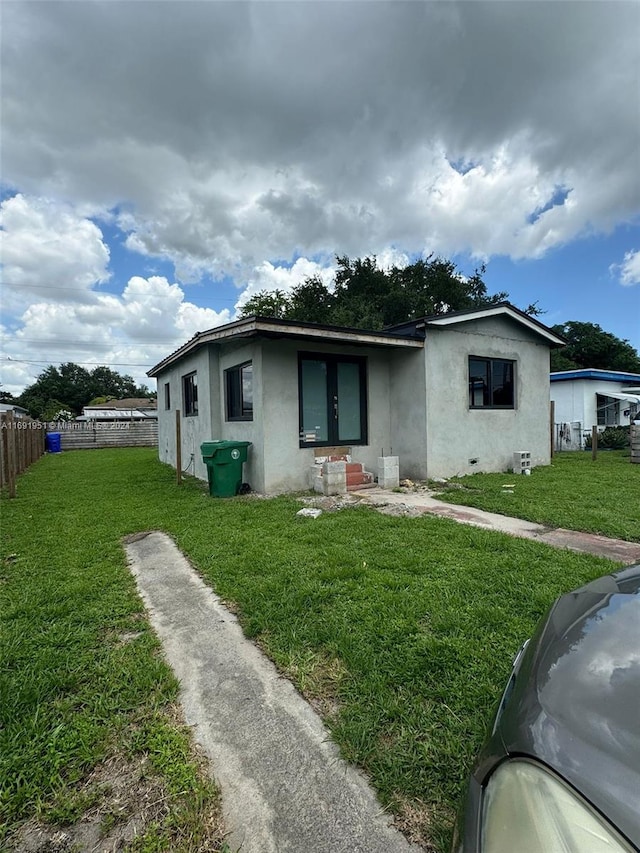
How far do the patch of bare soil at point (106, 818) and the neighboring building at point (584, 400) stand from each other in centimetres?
1635

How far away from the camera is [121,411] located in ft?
141

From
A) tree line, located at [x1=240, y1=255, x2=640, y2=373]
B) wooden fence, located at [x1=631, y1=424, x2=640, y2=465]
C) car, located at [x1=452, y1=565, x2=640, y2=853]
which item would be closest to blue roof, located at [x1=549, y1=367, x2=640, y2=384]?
wooden fence, located at [x1=631, y1=424, x2=640, y2=465]

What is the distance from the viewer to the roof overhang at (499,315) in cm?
816

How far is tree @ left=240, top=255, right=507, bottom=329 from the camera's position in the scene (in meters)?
25.3

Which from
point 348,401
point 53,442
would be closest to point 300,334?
point 348,401

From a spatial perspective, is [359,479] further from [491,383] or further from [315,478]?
[491,383]

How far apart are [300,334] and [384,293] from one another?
Answer: 21.5m

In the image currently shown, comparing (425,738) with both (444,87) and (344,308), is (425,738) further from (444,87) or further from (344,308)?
(344,308)

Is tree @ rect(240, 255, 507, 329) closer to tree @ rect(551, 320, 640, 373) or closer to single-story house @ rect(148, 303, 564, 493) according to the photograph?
tree @ rect(551, 320, 640, 373)

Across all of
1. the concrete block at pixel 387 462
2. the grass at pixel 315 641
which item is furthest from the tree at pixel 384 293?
the grass at pixel 315 641

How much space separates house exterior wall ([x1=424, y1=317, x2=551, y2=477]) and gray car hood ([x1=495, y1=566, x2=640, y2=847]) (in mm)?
7101

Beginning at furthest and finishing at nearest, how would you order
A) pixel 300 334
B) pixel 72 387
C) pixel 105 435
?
pixel 72 387
pixel 105 435
pixel 300 334

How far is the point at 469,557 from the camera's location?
12.3 feet

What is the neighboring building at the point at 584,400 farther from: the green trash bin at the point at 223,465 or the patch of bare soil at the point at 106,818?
the patch of bare soil at the point at 106,818
